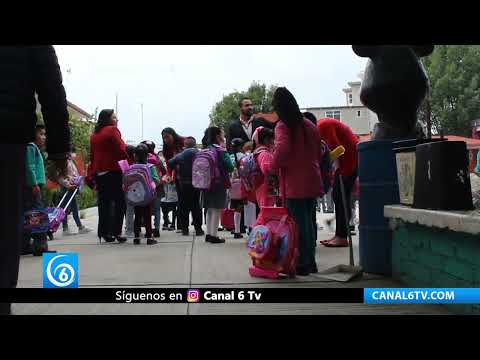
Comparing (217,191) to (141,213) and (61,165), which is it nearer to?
(141,213)

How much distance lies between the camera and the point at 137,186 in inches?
260

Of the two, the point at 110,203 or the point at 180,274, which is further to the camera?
the point at 110,203

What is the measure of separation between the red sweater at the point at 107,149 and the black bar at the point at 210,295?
414cm

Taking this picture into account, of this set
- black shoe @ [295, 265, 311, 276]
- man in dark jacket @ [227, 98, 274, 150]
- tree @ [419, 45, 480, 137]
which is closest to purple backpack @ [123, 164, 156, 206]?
man in dark jacket @ [227, 98, 274, 150]

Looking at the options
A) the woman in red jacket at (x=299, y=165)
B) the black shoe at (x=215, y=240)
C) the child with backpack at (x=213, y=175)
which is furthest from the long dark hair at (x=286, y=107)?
the black shoe at (x=215, y=240)

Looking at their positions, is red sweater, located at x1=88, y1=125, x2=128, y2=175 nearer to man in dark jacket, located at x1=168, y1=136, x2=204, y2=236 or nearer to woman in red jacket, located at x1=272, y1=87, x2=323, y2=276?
man in dark jacket, located at x1=168, y1=136, x2=204, y2=236

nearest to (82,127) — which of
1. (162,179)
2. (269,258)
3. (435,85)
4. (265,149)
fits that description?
(162,179)

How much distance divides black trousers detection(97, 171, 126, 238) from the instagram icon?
14.4 feet

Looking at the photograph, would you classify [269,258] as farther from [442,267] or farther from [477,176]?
[477,176]

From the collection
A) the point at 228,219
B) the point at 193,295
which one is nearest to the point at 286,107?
the point at 193,295

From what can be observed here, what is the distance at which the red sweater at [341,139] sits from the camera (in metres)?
6.02

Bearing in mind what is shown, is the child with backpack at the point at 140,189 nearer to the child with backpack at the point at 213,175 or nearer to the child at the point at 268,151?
the child with backpack at the point at 213,175

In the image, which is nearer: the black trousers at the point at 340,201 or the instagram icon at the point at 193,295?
the instagram icon at the point at 193,295

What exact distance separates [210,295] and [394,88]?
2607mm
